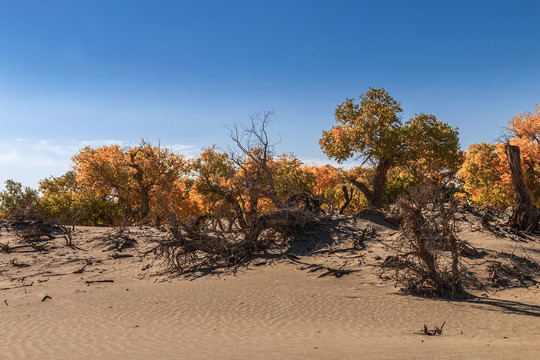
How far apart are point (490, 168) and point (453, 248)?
2696 cm

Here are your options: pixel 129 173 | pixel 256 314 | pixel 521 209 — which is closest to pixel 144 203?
pixel 129 173

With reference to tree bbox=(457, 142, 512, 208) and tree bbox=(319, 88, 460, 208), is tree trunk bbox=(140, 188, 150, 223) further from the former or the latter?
tree bbox=(457, 142, 512, 208)

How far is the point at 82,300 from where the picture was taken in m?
8.54

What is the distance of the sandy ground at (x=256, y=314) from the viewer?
5055mm

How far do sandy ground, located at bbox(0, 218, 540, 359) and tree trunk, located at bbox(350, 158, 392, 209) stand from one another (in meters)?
11.5

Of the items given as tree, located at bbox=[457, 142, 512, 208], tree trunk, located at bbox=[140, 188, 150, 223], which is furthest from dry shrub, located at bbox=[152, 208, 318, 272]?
tree, located at bbox=[457, 142, 512, 208]

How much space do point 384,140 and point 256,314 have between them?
19068 mm

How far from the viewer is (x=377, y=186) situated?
24.9 metres

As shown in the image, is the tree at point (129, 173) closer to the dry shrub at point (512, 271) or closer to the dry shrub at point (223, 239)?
the dry shrub at point (223, 239)

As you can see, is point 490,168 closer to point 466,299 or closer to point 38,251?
point 466,299

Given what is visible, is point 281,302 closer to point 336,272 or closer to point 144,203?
point 336,272

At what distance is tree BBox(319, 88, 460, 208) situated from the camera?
2458cm

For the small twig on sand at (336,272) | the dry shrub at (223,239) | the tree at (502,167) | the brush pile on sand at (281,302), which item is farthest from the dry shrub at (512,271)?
the tree at (502,167)

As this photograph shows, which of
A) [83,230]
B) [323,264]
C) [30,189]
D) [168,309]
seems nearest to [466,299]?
[323,264]
